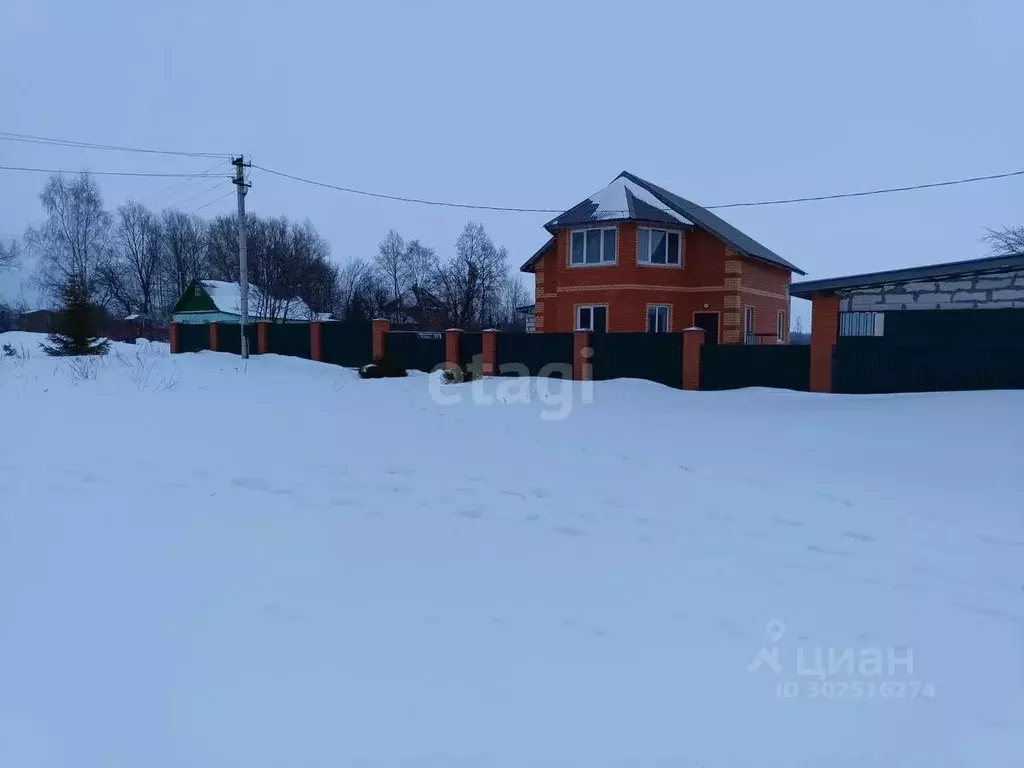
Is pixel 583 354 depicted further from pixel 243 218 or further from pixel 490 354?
pixel 243 218

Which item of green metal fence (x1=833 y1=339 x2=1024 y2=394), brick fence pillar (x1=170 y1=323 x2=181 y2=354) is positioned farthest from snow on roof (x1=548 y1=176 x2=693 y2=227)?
brick fence pillar (x1=170 y1=323 x2=181 y2=354)

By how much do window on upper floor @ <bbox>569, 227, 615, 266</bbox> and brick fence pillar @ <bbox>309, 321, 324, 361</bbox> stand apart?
8762 millimetres

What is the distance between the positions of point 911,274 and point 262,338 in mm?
19839

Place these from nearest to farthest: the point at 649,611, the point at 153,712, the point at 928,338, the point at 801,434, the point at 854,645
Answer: the point at 153,712
the point at 854,645
the point at 649,611
the point at 801,434
the point at 928,338

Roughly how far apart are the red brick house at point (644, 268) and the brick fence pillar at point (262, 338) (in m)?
10.5

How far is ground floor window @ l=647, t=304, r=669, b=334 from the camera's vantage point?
65.1 feet

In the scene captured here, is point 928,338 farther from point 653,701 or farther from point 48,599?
point 48,599

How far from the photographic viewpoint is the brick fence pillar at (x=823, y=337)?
43.3ft

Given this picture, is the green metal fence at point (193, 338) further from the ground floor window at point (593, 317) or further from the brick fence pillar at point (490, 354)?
the ground floor window at point (593, 317)

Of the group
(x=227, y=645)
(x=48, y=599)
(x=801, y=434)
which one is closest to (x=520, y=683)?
(x=227, y=645)

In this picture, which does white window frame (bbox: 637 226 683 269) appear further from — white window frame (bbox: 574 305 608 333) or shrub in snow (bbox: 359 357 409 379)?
shrub in snow (bbox: 359 357 409 379)

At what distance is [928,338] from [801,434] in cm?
517

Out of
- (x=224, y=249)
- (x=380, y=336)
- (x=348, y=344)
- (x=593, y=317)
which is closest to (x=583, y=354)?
(x=593, y=317)

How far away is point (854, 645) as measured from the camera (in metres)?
3.31
